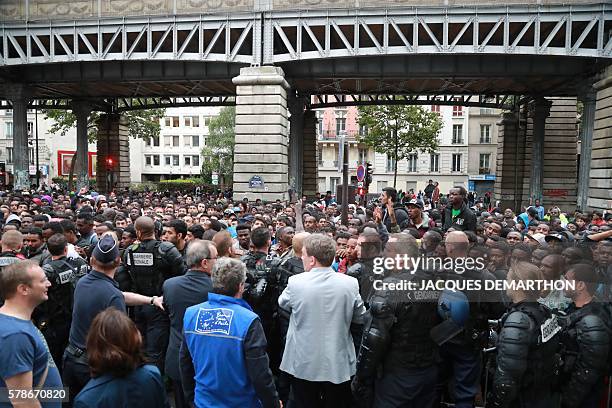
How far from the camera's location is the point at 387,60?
21.1 metres

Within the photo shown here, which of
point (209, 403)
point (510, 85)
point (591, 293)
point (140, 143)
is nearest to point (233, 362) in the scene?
point (209, 403)

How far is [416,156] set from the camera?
181 feet

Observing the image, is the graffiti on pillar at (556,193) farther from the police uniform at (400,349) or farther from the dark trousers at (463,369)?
the police uniform at (400,349)

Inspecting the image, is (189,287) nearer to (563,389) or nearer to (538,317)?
(538,317)

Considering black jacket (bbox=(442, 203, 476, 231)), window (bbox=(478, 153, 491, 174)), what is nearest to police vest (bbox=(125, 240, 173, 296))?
black jacket (bbox=(442, 203, 476, 231))

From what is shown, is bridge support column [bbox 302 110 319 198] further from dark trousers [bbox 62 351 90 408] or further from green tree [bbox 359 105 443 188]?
dark trousers [bbox 62 351 90 408]

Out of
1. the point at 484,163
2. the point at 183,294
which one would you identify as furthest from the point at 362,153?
the point at 183,294

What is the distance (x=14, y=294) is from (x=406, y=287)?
2.99 m

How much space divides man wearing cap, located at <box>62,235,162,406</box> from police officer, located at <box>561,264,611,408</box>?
4039 mm

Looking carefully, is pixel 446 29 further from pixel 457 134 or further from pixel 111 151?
pixel 457 134

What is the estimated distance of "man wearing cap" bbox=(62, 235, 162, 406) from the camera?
4.20m

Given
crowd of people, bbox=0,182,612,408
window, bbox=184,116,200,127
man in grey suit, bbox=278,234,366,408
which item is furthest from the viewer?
window, bbox=184,116,200,127

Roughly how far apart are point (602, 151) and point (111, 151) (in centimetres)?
3256

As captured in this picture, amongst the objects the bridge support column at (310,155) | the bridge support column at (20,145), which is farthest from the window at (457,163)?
the bridge support column at (20,145)
